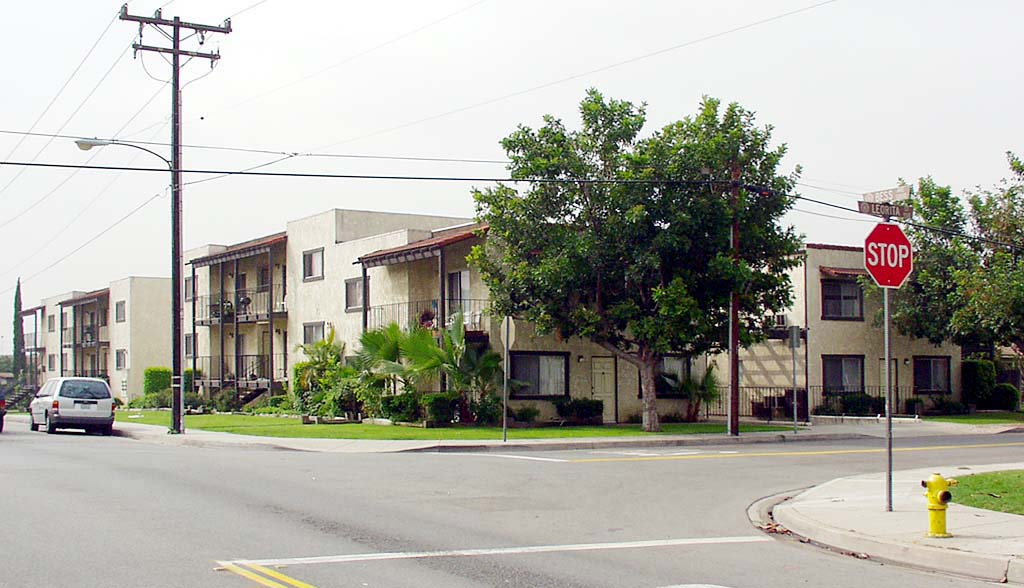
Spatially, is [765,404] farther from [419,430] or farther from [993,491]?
[993,491]

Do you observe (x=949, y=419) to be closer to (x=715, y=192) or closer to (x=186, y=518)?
(x=715, y=192)

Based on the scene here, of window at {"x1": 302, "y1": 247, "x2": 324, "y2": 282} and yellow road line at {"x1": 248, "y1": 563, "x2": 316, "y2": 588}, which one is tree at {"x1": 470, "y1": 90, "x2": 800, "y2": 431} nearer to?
window at {"x1": 302, "y1": 247, "x2": 324, "y2": 282}

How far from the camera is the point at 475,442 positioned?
2530cm

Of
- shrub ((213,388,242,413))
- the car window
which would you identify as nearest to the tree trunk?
the car window

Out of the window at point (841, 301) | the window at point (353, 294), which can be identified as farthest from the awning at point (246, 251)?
the window at point (841, 301)

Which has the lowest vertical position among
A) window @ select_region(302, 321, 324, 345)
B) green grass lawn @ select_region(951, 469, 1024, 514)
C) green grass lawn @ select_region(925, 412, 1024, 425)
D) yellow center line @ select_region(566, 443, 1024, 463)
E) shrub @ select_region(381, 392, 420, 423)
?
green grass lawn @ select_region(925, 412, 1024, 425)

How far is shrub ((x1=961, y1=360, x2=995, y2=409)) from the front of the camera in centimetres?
4166

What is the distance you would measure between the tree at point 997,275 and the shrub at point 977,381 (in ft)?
12.2

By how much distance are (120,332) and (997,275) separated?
4630 cm

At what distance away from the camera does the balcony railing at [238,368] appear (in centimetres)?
4569

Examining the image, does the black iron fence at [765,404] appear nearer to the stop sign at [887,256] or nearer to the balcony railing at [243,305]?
the balcony railing at [243,305]

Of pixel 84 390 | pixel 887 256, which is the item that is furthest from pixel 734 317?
pixel 84 390

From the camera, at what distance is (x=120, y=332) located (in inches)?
2414

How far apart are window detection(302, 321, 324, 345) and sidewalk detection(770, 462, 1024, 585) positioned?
94.9 feet
